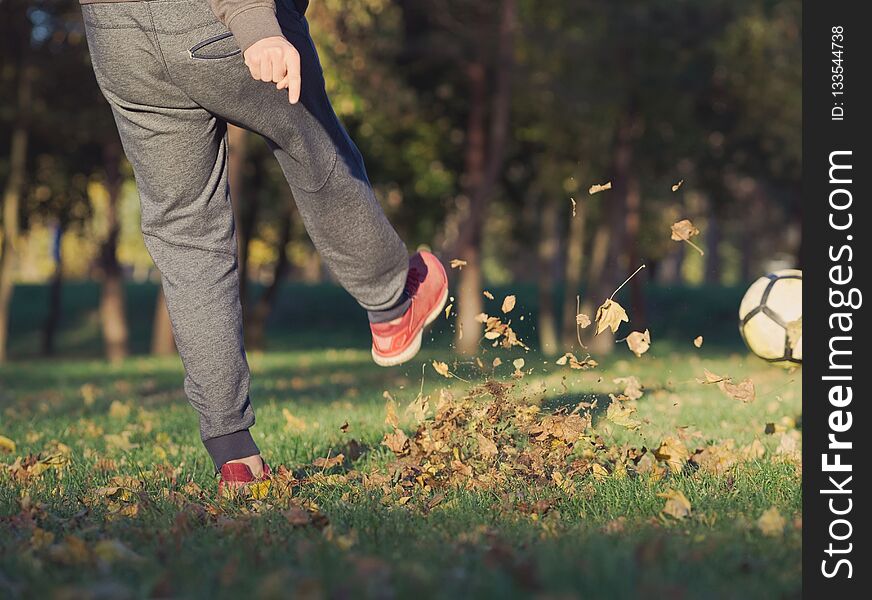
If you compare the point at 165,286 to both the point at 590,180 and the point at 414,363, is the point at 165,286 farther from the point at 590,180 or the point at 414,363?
the point at 590,180

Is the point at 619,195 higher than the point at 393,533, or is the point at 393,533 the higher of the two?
the point at 619,195

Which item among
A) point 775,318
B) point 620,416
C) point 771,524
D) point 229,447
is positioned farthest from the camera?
point 775,318

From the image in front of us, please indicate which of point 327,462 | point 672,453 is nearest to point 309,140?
point 327,462

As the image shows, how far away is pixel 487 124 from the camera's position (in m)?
23.5

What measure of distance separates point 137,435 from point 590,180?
1915 cm

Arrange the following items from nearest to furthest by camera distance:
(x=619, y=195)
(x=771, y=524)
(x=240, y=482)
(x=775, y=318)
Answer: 1. (x=771, y=524)
2. (x=240, y=482)
3. (x=775, y=318)
4. (x=619, y=195)

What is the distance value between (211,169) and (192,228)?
208 mm

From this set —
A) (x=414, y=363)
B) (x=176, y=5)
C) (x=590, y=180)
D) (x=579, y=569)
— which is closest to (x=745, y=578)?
(x=579, y=569)

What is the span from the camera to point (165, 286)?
3840 mm

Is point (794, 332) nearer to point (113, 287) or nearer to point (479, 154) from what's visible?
point (479, 154)

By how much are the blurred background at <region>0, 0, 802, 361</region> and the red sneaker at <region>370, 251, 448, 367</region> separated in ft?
39.3

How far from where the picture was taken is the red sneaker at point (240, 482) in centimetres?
355

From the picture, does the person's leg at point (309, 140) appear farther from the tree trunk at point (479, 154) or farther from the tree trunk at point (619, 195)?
the tree trunk at point (619, 195)

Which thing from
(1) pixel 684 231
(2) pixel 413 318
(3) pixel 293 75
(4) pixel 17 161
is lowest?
(2) pixel 413 318
